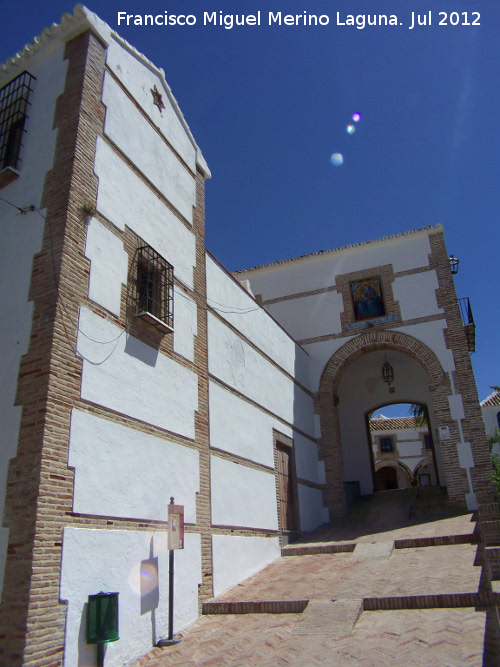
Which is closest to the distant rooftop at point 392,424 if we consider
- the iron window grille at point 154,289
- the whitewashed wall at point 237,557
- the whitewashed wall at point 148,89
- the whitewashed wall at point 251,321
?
the whitewashed wall at point 251,321

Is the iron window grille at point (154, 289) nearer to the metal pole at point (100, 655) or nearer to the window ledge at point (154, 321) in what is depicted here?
the window ledge at point (154, 321)

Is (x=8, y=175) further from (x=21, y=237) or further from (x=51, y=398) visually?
(x=51, y=398)

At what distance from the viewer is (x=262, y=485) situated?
10859mm

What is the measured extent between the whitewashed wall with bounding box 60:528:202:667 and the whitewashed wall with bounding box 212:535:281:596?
78 centimetres

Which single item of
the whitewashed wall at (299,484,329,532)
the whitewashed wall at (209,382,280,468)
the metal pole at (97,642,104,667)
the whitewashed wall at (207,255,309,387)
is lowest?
the metal pole at (97,642,104,667)

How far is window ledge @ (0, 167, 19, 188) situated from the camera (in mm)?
7484

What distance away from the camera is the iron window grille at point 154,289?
7.75 m

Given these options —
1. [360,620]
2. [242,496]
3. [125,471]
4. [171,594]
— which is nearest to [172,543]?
[171,594]

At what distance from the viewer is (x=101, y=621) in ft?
18.2

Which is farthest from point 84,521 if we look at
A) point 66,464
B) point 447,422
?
point 447,422

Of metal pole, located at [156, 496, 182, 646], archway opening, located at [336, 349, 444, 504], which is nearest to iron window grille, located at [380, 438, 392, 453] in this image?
archway opening, located at [336, 349, 444, 504]

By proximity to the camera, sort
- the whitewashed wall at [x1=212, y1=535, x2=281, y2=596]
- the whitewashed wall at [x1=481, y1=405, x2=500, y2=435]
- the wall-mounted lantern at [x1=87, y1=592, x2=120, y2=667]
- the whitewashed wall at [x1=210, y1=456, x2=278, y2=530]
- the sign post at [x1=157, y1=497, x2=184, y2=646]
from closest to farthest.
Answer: the wall-mounted lantern at [x1=87, y1=592, x2=120, y2=667] → the sign post at [x1=157, y1=497, x2=184, y2=646] → the whitewashed wall at [x1=212, y1=535, x2=281, y2=596] → the whitewashed wall at [x1=210, y1=456, x2=278, y2=530] → the whitewashed wall at [x1=481, y1=405, x2=500, y2=435]

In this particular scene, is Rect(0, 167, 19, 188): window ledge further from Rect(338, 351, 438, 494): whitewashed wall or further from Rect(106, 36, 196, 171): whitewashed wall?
Rect(338, 351, 438, 494): whitewashed wall

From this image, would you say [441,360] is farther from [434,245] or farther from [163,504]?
[163,504]
